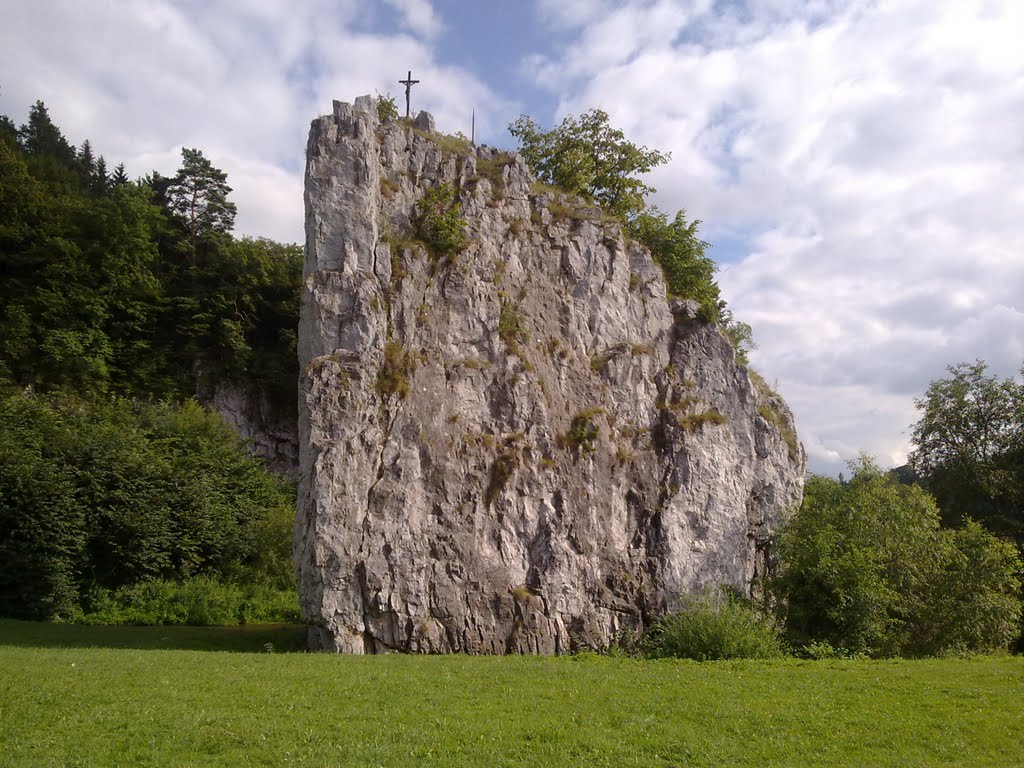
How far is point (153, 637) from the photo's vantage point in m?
21.8

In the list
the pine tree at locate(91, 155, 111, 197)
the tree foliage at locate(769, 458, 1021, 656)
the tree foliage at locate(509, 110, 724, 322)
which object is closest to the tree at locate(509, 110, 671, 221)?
the tree foliage at locate(509, 110, 724, 322)

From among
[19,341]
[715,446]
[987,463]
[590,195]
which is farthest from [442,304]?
[987,463]

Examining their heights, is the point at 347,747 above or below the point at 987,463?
below

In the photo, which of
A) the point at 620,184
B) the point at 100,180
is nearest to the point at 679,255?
the point at 620,184

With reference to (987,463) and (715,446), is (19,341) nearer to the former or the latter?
(715,446)

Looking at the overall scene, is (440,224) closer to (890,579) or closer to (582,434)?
(582,434)

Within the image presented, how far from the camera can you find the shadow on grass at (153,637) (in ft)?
63.7

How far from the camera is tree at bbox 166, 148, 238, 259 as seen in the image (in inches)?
1754

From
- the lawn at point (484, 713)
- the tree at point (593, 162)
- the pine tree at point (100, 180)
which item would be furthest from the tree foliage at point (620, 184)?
the pine tree at point (100, 180)

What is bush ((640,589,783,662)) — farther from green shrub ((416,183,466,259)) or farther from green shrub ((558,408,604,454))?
green shrub ((416,183,466,259))

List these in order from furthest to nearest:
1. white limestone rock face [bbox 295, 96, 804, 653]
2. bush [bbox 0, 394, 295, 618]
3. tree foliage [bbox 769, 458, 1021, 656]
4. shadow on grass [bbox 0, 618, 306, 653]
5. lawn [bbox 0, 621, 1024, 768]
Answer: bush [bbox 0, 394, 295, 618], tree foliage [bbox 769, 458, 1021, 656], white limestone rock face [bbox 295, 96, 804, 653], shadow on grass [bbox 0, 618, 306, 653], lawn [bbox 0, 621, 1024, 768]

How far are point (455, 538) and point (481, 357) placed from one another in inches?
228

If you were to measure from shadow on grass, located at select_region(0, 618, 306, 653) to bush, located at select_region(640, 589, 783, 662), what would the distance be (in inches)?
388

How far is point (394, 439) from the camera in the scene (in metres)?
20.7
